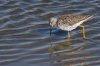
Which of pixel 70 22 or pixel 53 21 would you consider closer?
pixel 70 22

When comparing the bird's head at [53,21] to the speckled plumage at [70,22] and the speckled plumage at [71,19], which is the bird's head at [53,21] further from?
the speckled plumage at [71,19]

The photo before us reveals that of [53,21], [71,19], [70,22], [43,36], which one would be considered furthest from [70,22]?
[43,36]

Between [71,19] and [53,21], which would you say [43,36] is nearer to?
[53,21]

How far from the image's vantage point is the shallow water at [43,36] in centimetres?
1030

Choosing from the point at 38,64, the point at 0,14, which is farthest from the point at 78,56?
the point at 0,14

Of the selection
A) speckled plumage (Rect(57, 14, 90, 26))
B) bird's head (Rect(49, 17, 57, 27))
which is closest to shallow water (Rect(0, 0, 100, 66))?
bird's head (Rect(49, 17, 57, 27))

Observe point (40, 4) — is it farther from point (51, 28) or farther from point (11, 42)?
point (11, 42)

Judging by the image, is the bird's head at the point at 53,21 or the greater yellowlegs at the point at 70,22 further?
the bird's head at the point at 53,21

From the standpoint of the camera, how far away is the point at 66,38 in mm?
11992

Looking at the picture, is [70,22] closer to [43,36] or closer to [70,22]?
[70,22]

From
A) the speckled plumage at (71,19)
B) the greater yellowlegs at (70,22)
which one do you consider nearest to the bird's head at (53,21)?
the greater yellowlegs at (70,22)

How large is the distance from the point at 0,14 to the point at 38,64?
425cm

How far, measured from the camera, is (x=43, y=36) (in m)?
12.1

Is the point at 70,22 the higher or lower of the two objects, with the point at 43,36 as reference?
higher
